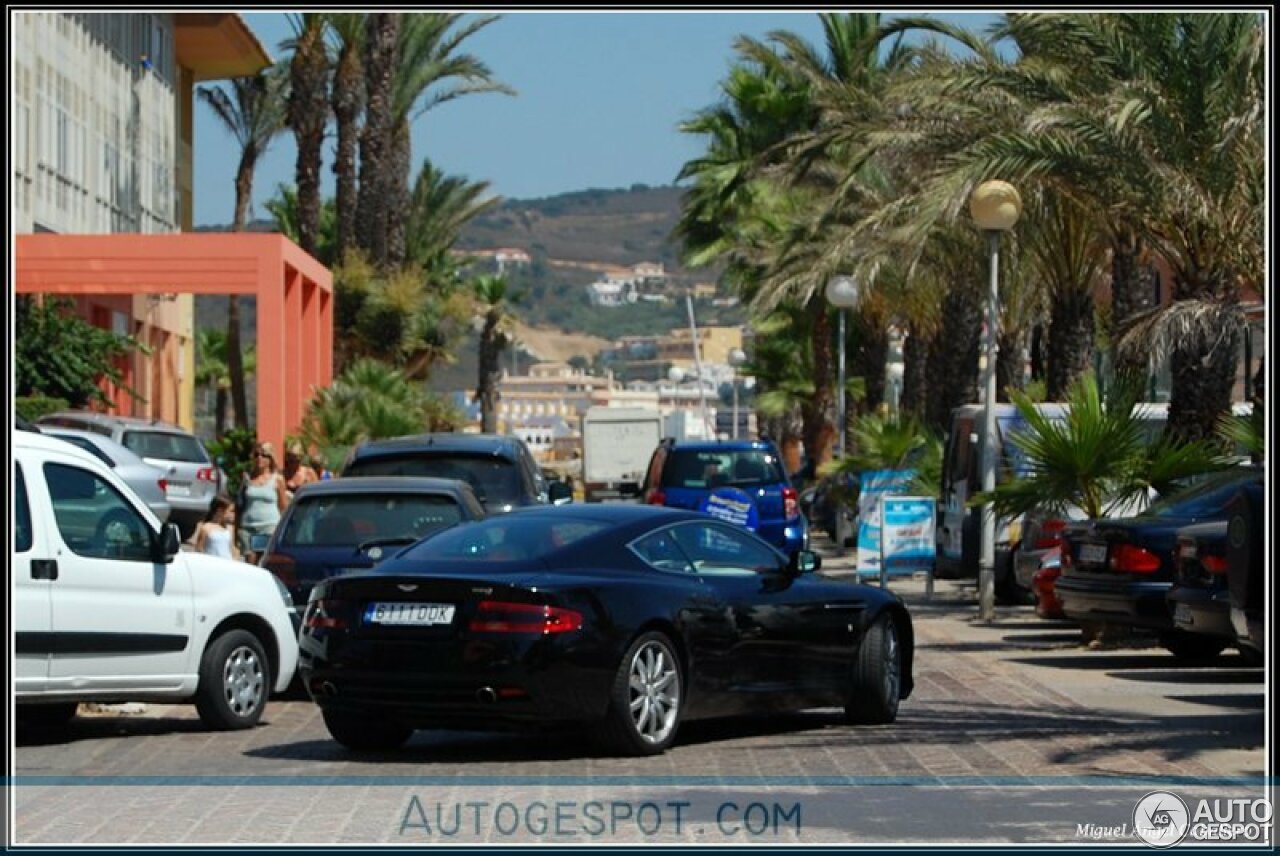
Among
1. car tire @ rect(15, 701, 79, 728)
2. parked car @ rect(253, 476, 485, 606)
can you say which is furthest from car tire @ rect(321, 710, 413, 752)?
parked car @ rect(253, 476, 485, 606)

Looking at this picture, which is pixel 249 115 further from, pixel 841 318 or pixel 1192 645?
pixel 1192 645

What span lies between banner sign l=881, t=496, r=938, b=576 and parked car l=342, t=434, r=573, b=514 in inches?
277

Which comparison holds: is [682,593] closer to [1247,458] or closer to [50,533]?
[50,533]

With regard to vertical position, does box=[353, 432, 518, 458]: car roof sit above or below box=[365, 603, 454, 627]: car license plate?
above

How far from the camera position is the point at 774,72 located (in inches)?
2056

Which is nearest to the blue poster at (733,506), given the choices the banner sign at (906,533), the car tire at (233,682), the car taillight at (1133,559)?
the banner sign at (906,533)

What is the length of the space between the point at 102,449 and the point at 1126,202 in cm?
1291

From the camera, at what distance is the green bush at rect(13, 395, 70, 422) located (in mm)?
34000

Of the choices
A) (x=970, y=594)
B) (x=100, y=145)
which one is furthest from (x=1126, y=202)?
(x=100, y=145)

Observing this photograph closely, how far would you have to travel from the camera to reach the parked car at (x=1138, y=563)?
17.2m

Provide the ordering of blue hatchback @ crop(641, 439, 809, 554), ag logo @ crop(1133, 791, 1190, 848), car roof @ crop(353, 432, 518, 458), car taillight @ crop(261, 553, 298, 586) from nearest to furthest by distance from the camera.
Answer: ag logo @ crop(1133, 791, 1190, 848), car taillight @ crop(261, 553, 298, 586), car roof @ crop(353, 432, 518, 458), blue hatchback @ crop(641, 439, 809, 554)

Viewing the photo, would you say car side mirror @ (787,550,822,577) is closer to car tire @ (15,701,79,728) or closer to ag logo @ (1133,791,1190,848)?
ag logo @ (1133,791,1190,848)

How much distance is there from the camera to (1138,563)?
1730 cm

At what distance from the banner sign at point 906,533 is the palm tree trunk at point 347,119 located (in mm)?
27955
